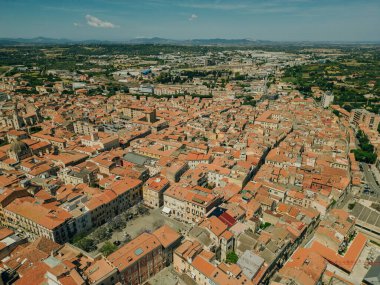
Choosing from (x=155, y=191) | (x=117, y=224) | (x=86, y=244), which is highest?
(x=155, y=191)

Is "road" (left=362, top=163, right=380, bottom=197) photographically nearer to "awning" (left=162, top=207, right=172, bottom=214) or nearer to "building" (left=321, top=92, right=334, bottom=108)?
"awning" (left=162, top=207, right=172, bottom=214)

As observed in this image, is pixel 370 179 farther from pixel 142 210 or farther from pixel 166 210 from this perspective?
pixel 142 210

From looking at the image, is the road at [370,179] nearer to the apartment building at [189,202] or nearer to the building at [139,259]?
the apartment building at [189,202]

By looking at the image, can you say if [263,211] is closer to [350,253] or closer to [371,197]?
[350,253]

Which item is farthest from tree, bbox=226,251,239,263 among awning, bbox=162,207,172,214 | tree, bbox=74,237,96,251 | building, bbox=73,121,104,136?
building, bbox=73,121,104,136

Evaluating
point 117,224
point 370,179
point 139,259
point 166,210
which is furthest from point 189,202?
point 370,179

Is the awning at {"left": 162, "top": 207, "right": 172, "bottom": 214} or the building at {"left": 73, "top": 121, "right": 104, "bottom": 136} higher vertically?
the building at {"left": 73, "top": 121, "right": 104, "bottom": 136}

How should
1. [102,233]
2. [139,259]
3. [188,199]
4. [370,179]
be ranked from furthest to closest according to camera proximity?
[370,179], [188,199], [102,233], [139,259]
